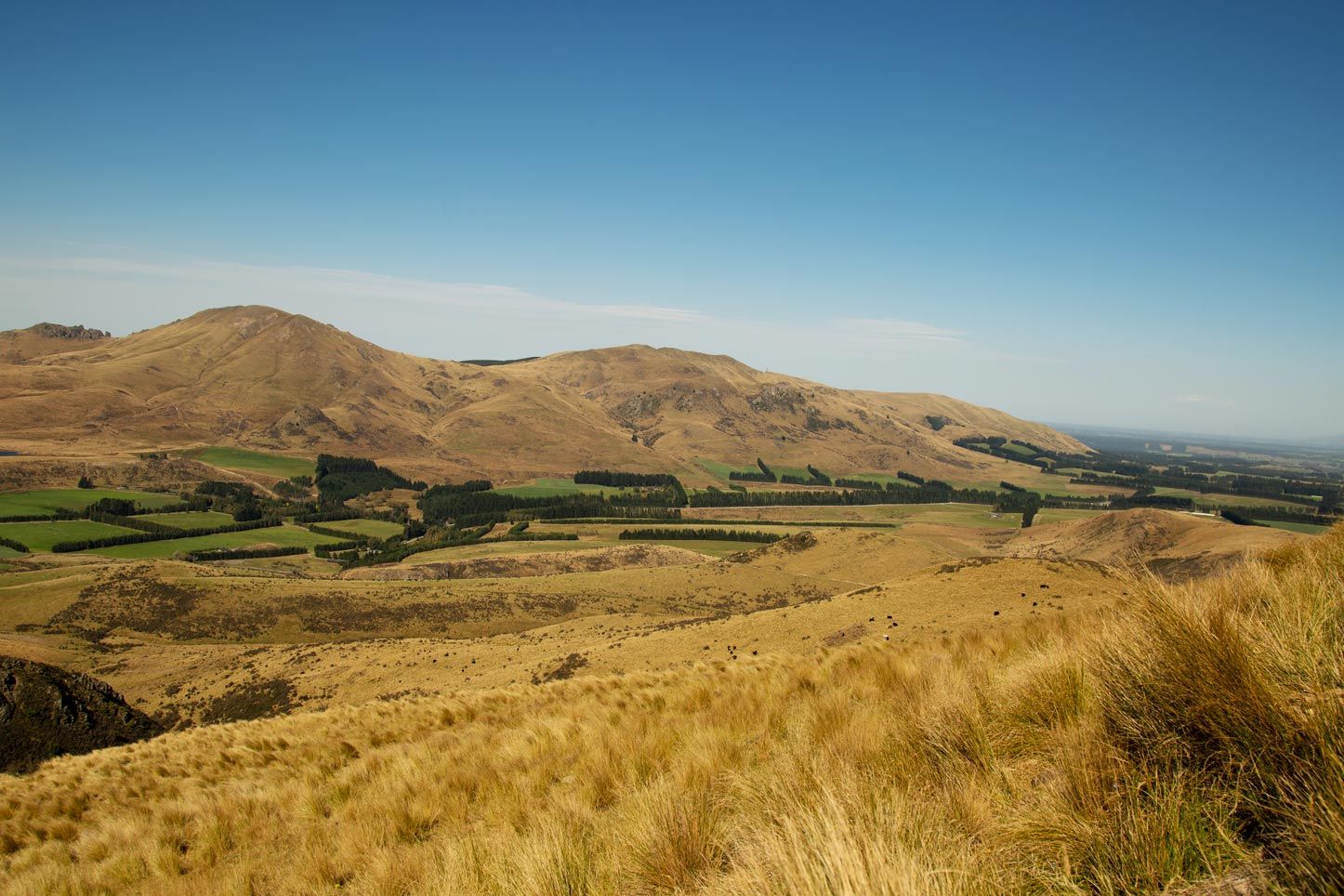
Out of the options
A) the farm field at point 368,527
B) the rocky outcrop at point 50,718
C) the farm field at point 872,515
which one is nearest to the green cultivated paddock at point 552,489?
the farm field at point 872,515

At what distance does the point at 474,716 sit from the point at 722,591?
5026cm

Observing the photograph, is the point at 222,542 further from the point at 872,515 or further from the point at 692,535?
the point at 872,515

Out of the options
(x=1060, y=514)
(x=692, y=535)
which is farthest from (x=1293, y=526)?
(x=692, y=535)

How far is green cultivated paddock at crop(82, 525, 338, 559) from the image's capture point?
88312 millimetres

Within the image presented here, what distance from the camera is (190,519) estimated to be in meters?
111

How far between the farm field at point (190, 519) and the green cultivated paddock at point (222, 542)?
8.36 meters

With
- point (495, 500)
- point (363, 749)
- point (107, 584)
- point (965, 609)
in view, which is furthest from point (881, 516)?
point (363, 749)

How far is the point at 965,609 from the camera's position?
25609 millimetres

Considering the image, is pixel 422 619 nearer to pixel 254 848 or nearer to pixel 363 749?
pixel 363 749

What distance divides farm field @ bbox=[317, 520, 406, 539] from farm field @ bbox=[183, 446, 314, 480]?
48.5 meters

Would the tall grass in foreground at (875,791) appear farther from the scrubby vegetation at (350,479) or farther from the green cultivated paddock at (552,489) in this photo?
the scrubby vegetation at (350,479)

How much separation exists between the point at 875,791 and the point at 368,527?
434 ft

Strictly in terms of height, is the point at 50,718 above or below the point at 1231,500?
below

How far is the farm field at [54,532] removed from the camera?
8669cm
